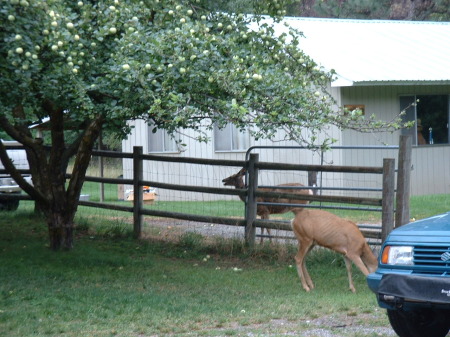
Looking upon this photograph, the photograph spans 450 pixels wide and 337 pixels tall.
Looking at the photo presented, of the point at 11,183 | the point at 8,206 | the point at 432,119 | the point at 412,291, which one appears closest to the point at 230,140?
the point at 432,119

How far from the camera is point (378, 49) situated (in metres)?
19.9

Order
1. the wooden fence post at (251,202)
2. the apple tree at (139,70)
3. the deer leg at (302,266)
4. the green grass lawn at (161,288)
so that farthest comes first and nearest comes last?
1. the wooden fence post at (251,202)
2. the deer leg at (302,266)
3. the apple tree at (139,70)
4. the green grass lawn at (161,288)

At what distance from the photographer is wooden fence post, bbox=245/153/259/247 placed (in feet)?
38.4

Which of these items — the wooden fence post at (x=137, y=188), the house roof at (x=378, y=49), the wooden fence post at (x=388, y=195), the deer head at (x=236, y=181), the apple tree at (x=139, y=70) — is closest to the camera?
the apple tree at (x=139, y=70)

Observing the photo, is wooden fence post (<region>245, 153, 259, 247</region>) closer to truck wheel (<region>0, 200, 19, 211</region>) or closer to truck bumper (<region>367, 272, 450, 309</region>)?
truck bumper (<region>367, 272, 450, 309</region>)

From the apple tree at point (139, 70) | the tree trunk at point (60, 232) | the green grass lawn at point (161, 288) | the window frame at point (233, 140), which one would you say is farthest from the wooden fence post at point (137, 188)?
the window frame at point (233, 140)

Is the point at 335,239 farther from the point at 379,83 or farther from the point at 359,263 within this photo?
the point at 379,83

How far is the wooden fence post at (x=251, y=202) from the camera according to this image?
1170cm

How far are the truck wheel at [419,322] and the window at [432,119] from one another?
1299 centimetres

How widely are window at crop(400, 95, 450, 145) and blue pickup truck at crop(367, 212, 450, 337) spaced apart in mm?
13321

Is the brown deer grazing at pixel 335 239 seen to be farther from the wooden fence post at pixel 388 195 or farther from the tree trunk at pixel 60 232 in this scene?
the tree trunk at pixel 60 232

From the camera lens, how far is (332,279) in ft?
32.9

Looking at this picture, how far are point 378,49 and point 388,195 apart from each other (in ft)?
34.4

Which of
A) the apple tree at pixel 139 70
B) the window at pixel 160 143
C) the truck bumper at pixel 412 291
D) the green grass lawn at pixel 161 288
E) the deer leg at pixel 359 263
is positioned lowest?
the green grass lawn at pixel 161 288
